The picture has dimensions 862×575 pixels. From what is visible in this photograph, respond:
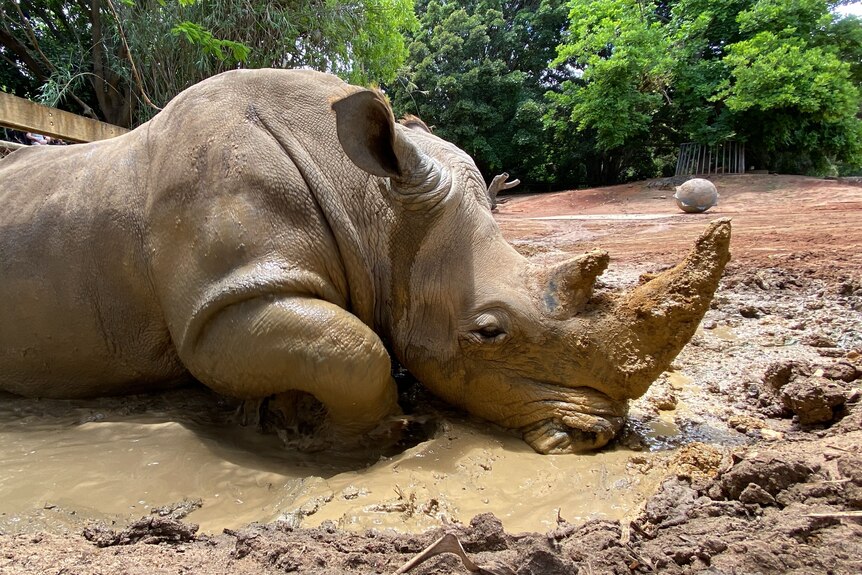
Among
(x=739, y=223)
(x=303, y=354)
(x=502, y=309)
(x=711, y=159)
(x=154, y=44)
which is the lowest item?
(x=739, y=223)

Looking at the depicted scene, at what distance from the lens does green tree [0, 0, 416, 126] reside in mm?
11883

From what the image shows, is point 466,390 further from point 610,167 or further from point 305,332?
point 610,167

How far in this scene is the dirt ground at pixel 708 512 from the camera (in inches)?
60.5

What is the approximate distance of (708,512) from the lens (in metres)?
1.82

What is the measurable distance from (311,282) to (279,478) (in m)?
0.91

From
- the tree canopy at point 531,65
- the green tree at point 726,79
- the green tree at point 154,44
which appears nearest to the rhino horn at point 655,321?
the tree canopy at point 531,65

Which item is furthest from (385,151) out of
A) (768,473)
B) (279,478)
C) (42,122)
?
(42,122)

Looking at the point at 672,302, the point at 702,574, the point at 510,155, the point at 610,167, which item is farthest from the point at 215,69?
the point at 610,167

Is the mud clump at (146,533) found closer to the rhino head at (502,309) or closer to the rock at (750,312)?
the rhino head at (502,309)

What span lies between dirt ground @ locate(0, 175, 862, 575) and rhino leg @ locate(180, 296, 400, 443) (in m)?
0.77

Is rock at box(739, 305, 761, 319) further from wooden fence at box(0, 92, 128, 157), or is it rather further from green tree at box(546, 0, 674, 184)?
green tree at box(546, 0, 674, 184)

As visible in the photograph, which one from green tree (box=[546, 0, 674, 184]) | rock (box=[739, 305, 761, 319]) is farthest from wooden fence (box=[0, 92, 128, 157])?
green tree (box=[546, 0, 674, 184])

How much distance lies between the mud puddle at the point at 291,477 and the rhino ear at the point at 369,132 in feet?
4.48

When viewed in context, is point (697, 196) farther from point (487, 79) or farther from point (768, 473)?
point (487, 79)
